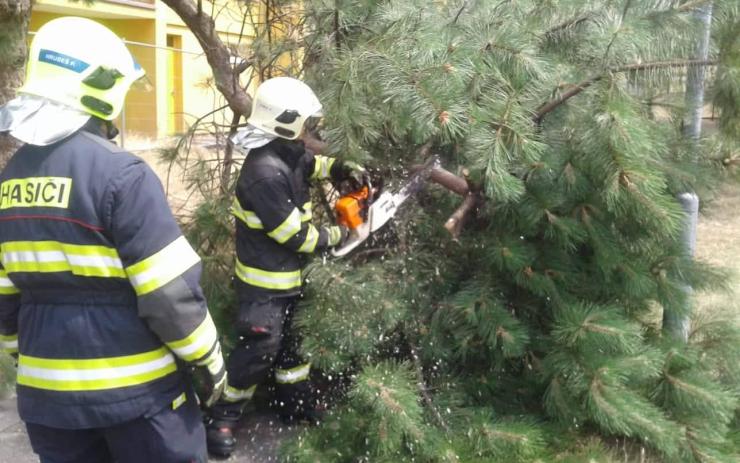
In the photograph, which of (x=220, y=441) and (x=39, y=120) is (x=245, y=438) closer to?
(x=220, y=441)

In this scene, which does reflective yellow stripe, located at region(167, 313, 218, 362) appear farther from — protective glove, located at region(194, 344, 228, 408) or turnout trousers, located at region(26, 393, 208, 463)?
turnout trousers, located at region(26, 393, 208, 463)

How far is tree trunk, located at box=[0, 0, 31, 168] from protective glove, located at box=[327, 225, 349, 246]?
2044mm

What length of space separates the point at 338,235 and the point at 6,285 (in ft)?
4.68

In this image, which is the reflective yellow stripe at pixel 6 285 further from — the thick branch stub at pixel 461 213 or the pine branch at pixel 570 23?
the pine branch at pixel 570 23

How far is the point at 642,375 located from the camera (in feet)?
9.87

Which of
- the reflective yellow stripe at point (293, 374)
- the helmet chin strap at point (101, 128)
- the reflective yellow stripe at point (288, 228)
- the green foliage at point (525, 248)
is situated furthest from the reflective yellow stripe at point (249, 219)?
the helmet chin strap at point (101, 128)


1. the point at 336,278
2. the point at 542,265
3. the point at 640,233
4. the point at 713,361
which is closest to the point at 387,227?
the point at 336,278

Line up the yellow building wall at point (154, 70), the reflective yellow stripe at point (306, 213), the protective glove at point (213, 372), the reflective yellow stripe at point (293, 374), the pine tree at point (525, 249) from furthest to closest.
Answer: the yellow building wall at point (154, 70), the reflective yellow stripe at point (293, 374), the reflective yellow stripe at point (306, 213), the pine tree at point (525, 249), the protective glove at point (213, 372)

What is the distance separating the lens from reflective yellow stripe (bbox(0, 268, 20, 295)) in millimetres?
2354

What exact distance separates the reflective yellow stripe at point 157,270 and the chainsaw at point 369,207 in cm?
132

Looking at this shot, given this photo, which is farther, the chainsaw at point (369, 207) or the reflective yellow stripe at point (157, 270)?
the chainsaw at point (369, 207)

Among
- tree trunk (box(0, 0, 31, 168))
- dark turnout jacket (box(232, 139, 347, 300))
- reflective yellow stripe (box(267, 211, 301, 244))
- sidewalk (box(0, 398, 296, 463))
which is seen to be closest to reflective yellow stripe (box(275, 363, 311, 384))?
sidewalk (box(0, 398, 296, 463))

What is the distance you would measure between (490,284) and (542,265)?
23cm

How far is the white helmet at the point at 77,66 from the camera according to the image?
2104mm
